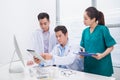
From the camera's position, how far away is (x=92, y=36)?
198cm

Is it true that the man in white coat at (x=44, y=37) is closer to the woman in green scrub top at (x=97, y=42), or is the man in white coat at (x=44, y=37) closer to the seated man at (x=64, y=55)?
the seated man at (x=64, y=55)

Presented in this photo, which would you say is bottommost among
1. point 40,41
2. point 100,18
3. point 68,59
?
point 68,59

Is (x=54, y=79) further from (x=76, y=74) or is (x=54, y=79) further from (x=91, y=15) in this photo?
(x=91, y=15)

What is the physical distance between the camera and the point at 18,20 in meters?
3.22

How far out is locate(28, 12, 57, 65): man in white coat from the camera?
2.29 metres

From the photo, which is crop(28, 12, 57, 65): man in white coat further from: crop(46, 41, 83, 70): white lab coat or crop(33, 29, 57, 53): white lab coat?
crop(46, 41, 83, 70): white lab coat

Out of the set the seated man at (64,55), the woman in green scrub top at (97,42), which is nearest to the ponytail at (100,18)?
the woman in green scrub top at (97,42)

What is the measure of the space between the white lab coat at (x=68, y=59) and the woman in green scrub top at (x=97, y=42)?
0.42 ft

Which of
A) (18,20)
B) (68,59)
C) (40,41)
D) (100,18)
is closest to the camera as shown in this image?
(68,59)

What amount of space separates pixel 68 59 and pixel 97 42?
0.35 m

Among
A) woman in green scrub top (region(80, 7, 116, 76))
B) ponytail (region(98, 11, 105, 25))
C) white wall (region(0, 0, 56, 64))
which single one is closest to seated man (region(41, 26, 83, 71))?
woman in green scrub top (region(80, 7, 116, 76))

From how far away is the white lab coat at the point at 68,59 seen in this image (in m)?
1.91

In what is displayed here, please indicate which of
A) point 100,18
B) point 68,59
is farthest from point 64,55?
point 100,18

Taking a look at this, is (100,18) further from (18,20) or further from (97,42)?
(18,20)
